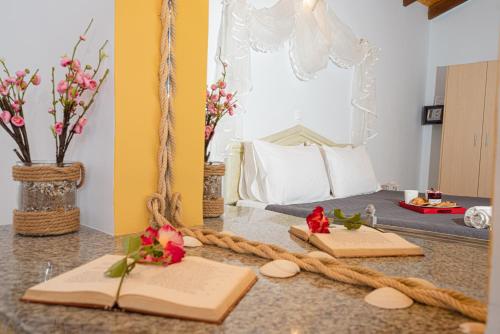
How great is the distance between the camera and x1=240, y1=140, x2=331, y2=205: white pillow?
8.82 feet

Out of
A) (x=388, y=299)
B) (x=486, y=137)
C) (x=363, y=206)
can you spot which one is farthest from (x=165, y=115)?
(x=486, y=137)

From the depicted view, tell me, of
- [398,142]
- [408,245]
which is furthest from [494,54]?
[408,245]

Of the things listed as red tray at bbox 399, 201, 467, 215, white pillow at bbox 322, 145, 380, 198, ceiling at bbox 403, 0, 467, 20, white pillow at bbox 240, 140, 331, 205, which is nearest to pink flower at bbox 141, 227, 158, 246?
white pillow at bbox 240, 140, 331, 205

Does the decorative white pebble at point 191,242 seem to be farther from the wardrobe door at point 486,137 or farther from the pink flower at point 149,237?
the wardrobe door at point 486,137

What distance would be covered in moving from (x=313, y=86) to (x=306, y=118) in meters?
0.31

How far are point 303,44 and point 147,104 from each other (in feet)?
8.71

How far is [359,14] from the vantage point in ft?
14.1

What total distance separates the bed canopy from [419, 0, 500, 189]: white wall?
160cm

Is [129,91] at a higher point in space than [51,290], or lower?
higher

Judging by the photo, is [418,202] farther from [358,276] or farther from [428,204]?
[358,276]

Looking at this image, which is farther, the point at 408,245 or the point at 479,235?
the point at 479,235

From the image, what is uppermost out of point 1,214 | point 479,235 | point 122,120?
point 122,120

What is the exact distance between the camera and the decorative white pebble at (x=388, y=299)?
595 millimetres

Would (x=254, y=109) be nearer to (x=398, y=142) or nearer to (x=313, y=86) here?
(x=313, y=86)
